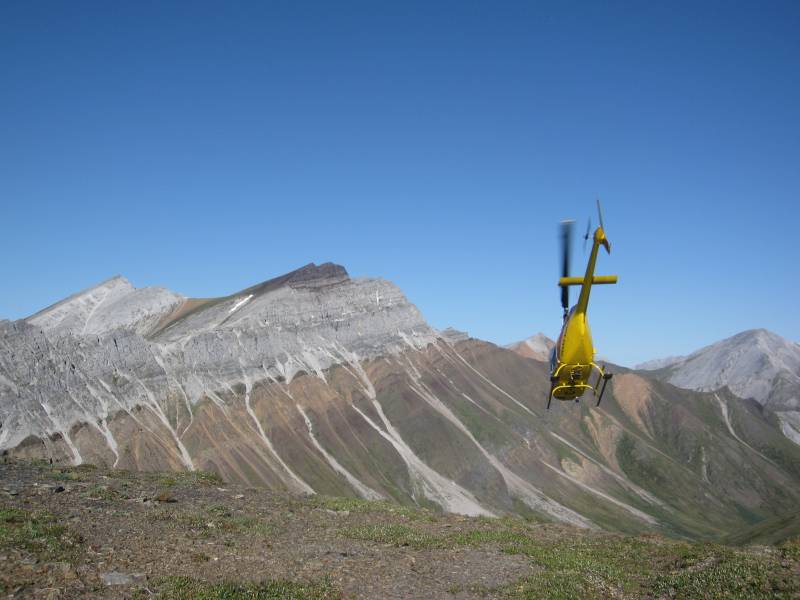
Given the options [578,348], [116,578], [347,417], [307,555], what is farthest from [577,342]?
[347,417]

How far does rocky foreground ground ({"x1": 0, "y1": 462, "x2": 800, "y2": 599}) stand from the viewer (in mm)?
15156

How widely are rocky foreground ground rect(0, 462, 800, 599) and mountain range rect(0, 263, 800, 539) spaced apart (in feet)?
274

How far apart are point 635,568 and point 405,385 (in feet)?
468

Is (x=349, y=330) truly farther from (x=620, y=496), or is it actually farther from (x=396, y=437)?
(x=620, y=496)

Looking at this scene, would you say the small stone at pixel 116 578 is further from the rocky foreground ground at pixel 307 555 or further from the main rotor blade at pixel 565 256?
the main rotor blade at pixel 565 256

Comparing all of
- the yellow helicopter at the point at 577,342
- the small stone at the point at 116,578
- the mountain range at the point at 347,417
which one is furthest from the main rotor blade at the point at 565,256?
the mountain range at the point at 347,417

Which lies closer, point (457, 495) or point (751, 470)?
point (457, 495)

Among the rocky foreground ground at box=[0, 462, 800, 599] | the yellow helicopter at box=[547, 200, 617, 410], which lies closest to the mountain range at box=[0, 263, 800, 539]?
the rocky foreground ground at box=[0, 462, 800, 599]

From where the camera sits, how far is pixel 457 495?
427 feet

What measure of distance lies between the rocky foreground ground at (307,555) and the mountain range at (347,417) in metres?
83.6

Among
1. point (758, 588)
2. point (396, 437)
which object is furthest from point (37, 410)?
point (758, 588)

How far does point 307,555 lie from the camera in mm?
18422

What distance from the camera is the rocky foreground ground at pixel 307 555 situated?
15156mm

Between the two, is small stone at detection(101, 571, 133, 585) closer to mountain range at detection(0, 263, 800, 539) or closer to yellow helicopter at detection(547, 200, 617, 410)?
yellow helicopter at detection(547, 200, 617, 410)
